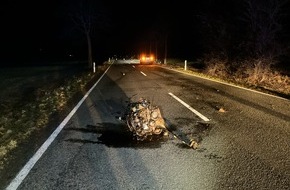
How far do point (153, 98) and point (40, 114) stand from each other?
13.5ft

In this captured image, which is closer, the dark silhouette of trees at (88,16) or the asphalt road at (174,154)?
the asphalt road at (174,154)

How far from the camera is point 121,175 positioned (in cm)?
474

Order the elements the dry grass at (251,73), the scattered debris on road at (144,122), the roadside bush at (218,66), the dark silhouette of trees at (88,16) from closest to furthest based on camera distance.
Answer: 1. the scattered debris on road at (144,122)
2. the dry grass at (251,73)
3. the roadside bush at (218,66)
4. the dark silhouette of trees at (88,16)

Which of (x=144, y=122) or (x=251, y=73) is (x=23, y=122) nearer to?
(x=144, y=122)

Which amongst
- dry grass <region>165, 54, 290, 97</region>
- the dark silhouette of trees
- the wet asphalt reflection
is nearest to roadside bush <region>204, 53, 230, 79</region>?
dry grass <region>165, 54, 290, 97</region>

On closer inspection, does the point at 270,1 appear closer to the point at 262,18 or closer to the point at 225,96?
the point at 262,18

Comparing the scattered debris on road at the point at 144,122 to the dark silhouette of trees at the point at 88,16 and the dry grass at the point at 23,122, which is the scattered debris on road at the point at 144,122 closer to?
the dry grass at the point at 23,122

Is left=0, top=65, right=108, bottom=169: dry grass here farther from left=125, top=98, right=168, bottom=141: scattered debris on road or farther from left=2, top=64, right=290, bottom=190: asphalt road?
left=125, top=98, right=168, bottom=141: scattered debris on road

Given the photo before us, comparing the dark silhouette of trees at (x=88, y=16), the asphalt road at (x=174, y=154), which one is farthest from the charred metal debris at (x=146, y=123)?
the dark silhouette of trees at (x=88, y=16)

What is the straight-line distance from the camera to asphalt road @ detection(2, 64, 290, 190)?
4516mm

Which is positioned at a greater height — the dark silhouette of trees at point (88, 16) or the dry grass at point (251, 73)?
the dark silhouette of trees at point (88, 16)

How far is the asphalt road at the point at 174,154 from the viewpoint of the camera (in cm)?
452

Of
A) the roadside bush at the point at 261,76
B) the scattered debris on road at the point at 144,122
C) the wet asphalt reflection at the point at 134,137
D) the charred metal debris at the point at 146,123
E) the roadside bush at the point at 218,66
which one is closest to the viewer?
the wet asphalt reflection at the point at 134,137

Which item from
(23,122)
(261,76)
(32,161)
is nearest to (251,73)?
(261,76)
